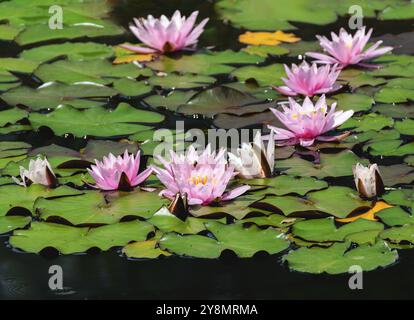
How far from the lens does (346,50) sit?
484cm

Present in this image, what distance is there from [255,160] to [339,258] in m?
0.64

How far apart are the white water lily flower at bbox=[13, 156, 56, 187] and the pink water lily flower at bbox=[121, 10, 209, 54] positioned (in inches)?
60.0

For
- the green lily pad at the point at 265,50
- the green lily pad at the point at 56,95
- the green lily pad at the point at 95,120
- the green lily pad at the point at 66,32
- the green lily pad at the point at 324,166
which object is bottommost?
the green lily pad at the point at 324,166

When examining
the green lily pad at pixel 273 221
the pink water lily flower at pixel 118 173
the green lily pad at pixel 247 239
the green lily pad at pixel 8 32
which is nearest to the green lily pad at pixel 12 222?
the pink water lily flower at pixel 118 173

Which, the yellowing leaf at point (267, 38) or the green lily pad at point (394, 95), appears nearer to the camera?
the green lily pad at point (394, 95)

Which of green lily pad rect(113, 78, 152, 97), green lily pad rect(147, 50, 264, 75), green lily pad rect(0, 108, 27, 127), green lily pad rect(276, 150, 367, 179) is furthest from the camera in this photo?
green lily pad rect(147, 50, 264, 75)

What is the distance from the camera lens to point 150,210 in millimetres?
3551

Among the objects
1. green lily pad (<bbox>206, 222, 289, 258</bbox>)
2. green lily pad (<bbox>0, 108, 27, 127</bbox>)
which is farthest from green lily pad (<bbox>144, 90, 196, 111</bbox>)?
green lily pad (<bbox>206, 222, 289, 258</bbox>)

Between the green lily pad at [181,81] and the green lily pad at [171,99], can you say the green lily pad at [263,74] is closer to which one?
the green lily pad at [181,81]

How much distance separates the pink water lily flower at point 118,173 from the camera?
12.0 ft

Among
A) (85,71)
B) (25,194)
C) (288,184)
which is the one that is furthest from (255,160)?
(85,71)

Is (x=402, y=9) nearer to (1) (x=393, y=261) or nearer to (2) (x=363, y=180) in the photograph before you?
(2) (x=363, y=180)

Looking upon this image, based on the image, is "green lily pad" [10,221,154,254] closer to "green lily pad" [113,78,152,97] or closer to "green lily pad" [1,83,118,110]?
"green lily pad" [1,83,118,110]

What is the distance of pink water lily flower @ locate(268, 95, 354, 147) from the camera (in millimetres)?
4031
